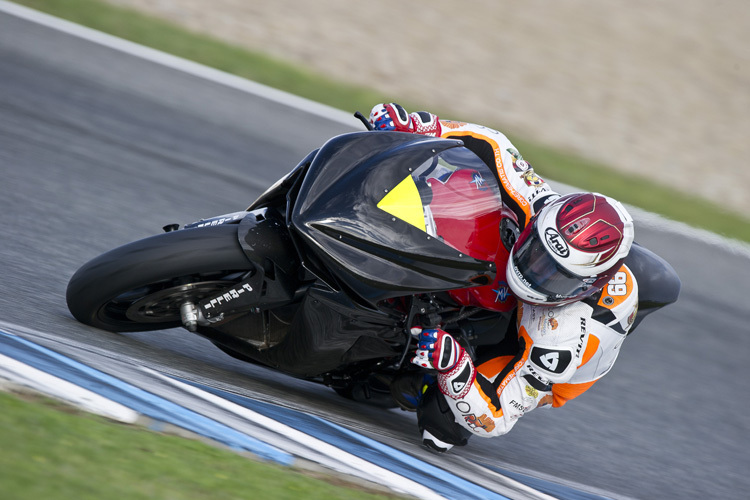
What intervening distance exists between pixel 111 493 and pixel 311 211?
3.69 feet

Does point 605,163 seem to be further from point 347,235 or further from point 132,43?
point 347,235

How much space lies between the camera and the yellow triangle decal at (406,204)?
3047 mm

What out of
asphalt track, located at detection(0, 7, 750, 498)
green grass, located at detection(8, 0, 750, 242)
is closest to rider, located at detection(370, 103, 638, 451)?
asphalt track, located at detection(0, 7, 750, 498)

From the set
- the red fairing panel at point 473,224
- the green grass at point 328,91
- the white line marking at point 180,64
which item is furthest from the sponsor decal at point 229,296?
the green grass at point 328,91

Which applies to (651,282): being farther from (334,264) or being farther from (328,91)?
(328,91)

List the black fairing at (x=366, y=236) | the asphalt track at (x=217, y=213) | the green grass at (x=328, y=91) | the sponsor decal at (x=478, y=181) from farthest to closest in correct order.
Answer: the green grass at (x=328, y=91) → the asphalt track at (x=217, y=213) → the sponsor decal at (x=478, y=181) → the black fairing at (x=366, y=236)

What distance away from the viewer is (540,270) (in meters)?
3.18

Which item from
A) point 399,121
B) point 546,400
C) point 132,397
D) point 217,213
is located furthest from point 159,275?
point 217,213

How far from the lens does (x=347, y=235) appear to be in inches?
117

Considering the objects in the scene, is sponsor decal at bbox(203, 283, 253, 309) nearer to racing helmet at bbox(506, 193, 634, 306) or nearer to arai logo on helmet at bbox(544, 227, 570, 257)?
racing helmet at bbox(506, 193, 634, 306)

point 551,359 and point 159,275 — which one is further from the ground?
point 159,275

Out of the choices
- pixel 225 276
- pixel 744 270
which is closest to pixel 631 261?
pixel 225 276

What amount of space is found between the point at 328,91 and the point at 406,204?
527 cm

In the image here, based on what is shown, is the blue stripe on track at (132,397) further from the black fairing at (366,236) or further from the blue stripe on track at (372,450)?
the black fairing at (366,236)
